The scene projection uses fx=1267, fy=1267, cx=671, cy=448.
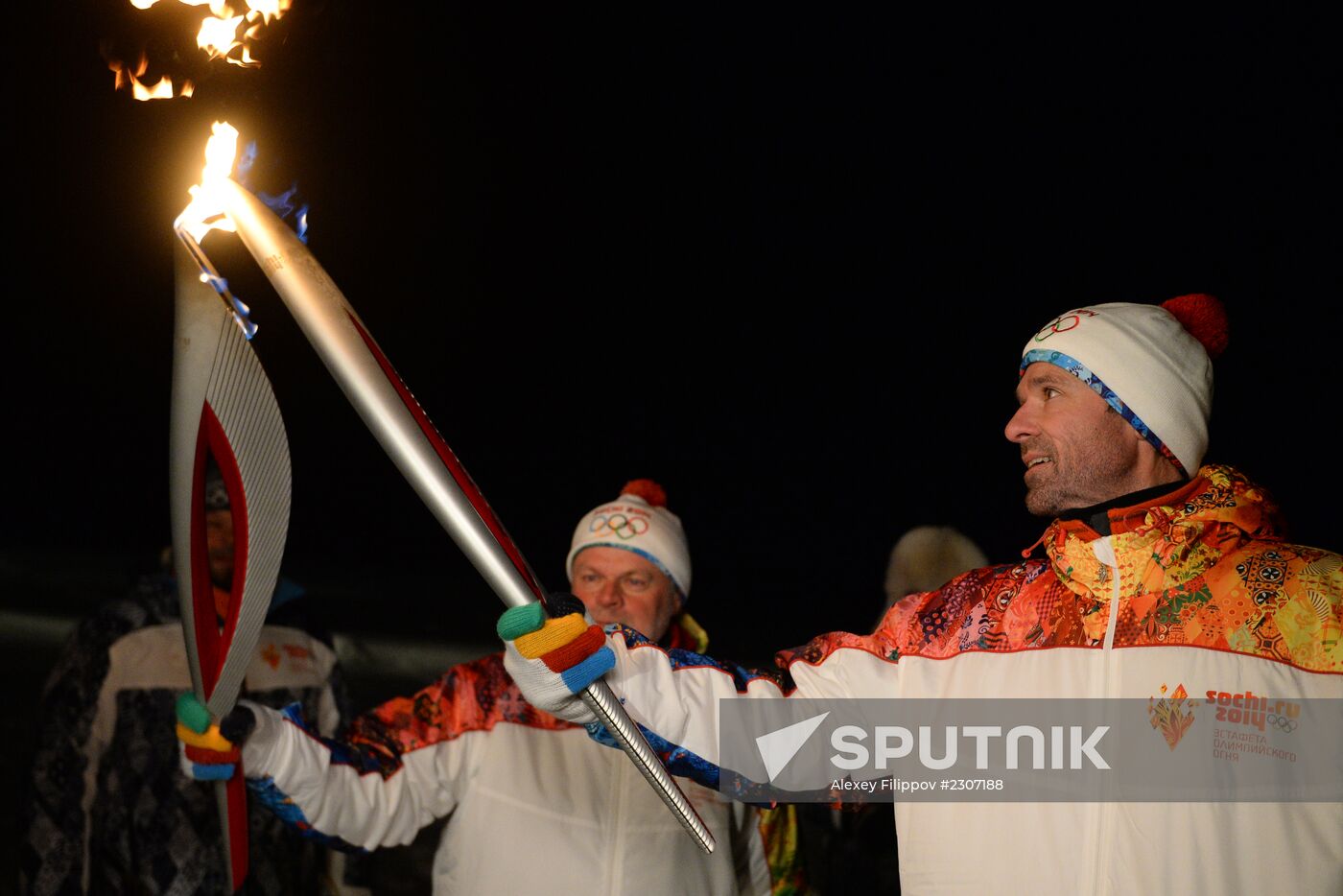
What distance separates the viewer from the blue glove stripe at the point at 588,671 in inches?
53.0

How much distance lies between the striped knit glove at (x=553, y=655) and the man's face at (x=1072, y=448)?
55cm

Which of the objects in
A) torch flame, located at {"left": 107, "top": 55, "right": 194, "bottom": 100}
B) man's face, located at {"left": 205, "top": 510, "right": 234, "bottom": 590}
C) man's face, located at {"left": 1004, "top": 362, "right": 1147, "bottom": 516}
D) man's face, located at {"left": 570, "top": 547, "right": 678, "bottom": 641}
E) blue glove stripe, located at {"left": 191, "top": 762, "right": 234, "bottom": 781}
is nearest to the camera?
man's face, located at {"left": 1004, "top": 362, "right": 1147, "bottom": 516}

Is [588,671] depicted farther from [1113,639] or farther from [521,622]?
[1113,639]

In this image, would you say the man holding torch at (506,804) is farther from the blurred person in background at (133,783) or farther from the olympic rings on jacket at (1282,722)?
the olympic rings on jacket at (1282,722)

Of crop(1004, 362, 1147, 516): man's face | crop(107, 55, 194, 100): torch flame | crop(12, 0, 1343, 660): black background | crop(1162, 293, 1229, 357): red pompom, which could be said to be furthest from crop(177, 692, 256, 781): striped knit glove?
crop(1162, 293, 1229, 357): red pompom

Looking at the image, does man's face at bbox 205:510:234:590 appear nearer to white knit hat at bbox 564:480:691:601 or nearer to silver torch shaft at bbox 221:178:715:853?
white knit hat at bbox 564:480:691:601

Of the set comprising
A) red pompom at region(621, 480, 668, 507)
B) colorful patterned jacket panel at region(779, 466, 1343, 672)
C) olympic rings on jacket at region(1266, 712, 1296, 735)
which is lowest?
olympic rings on jacket at region(1266, 712, 1296, 735)

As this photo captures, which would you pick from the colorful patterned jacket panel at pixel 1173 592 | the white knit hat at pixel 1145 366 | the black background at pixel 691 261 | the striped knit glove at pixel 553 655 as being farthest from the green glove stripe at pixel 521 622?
the black background at pixel 691 261

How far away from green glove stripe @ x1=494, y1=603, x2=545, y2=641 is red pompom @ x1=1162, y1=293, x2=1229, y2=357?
2.97ft

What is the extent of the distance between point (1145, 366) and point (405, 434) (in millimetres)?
877

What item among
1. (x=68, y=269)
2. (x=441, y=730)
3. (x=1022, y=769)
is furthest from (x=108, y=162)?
(x=1022, y=769)

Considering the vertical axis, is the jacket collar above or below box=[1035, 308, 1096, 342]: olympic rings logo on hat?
below

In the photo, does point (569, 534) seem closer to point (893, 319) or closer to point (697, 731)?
point (893, 319)

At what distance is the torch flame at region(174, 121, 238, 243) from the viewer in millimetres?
1609
